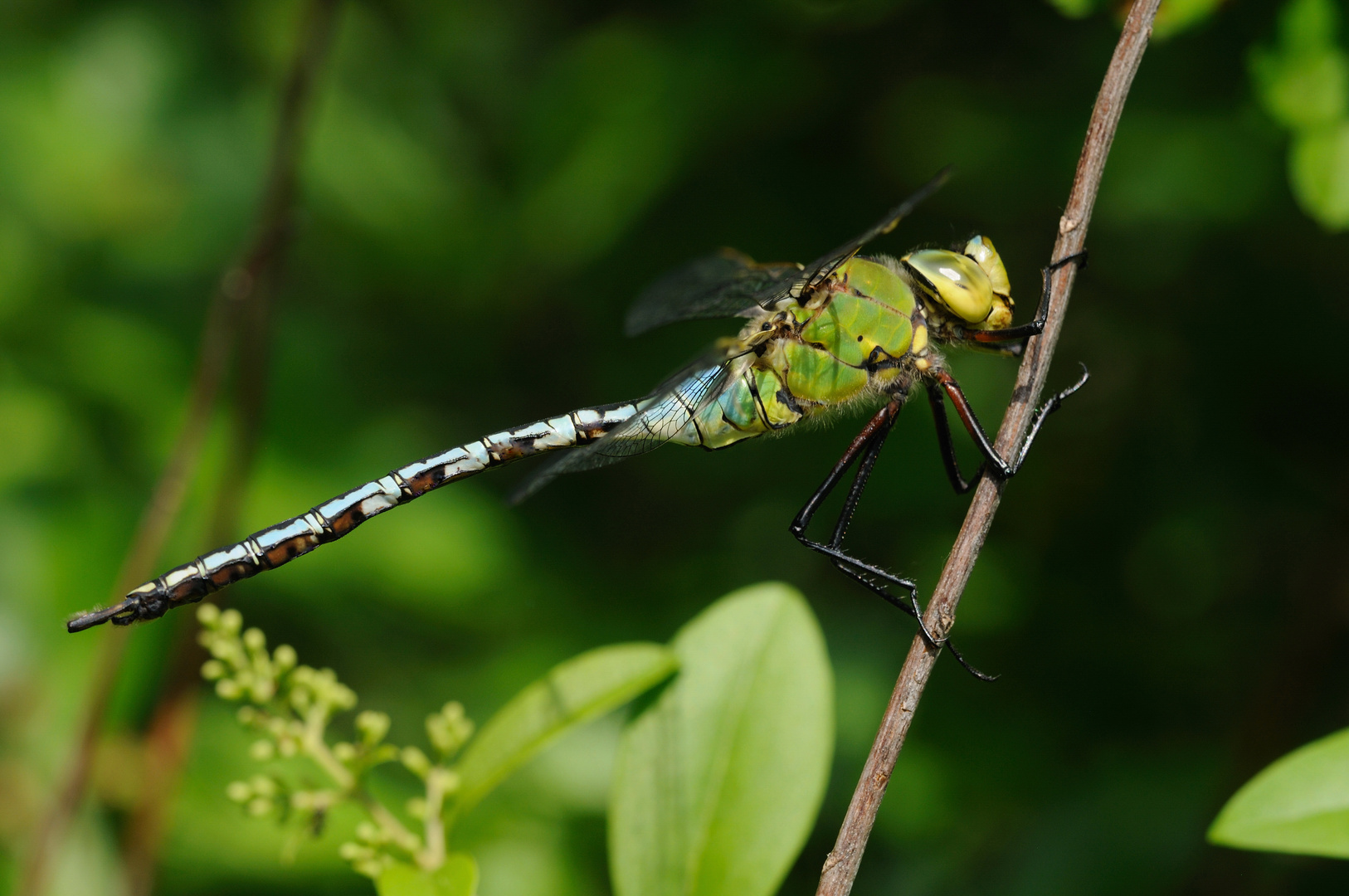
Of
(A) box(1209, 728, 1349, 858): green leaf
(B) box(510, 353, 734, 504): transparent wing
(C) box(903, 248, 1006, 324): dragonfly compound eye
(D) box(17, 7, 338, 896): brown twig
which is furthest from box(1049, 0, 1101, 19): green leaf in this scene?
(D) box(17, 7, 338, 896): brown twig

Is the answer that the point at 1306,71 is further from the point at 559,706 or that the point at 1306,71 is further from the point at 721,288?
the point at 559,706

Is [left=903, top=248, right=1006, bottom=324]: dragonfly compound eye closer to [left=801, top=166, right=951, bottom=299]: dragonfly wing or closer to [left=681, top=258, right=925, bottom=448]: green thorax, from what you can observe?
[left=681, top=258, right=925, bottom=448]: green thorax

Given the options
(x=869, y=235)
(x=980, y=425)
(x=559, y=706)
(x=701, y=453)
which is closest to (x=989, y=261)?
(x=980, y=425)

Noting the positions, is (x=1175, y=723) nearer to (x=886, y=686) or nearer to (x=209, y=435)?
(x=886, y=686)

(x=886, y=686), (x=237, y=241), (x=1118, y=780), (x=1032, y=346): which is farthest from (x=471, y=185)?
(x=1118, y=780)

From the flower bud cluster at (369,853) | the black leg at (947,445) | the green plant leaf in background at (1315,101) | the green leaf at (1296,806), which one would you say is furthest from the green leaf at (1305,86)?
the flower bud cluster at (369,853)

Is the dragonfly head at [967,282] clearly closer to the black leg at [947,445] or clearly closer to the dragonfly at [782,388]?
the dragonfly at [782,388]
